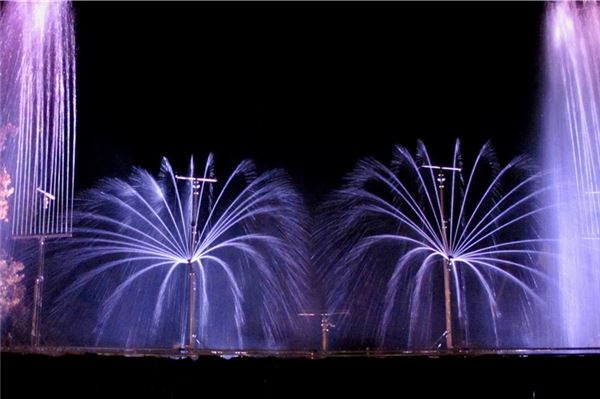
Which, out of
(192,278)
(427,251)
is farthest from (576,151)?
(192,278)

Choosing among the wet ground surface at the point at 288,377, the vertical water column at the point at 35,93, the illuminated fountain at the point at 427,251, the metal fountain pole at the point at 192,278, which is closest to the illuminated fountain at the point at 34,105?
the vertical water column at the point at 35,93

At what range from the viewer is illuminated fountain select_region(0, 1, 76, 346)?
68.1ft

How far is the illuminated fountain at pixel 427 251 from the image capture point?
29.7m

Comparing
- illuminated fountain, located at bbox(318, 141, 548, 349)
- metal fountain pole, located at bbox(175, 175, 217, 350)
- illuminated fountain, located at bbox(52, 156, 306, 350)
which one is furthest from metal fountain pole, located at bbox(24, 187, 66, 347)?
illuminated fountain, located at bbox(318, 141, 548, 349)

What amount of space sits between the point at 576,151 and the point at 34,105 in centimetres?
1679

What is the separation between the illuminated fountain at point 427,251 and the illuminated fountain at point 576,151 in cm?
348

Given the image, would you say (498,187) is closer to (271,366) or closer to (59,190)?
(59,190)

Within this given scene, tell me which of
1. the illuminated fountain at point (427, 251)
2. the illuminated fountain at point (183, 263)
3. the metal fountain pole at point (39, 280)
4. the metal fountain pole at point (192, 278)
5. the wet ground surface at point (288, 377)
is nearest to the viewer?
the wet ground surface at point (288, 377)

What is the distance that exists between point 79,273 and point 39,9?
1243 centimetres

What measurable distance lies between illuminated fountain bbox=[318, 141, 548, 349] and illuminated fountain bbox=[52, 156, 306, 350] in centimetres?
206

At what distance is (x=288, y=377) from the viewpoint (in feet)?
34.6

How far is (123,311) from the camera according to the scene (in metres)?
30.3

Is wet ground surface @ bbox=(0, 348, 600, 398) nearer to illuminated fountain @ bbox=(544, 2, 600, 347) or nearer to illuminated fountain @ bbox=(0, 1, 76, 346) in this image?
illuminated fountain @ bbox=(0, 1, 76, 346)

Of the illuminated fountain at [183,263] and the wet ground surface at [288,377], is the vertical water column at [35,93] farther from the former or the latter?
the wet ground surface at [288,377]
